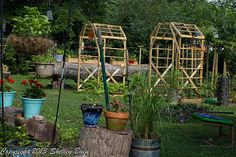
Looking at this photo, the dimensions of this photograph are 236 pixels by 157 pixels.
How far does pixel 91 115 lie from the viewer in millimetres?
4383

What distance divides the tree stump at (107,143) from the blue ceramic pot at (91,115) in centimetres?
14

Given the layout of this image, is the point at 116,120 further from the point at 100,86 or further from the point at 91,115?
the point at 100,86

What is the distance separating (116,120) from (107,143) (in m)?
0.25

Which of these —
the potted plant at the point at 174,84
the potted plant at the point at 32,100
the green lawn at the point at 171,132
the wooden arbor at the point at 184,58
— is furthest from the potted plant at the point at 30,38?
the potted plant at the point at 32,100

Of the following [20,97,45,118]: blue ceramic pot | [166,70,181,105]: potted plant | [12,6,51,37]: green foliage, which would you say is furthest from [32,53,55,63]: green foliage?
[20,97,45,118]: blue ceramic pot

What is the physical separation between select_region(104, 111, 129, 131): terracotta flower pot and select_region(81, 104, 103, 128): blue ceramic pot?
177mm

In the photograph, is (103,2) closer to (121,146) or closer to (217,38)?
(217,38)

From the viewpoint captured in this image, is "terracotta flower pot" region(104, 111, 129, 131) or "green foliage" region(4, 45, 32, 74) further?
"green foliage" region(4, 45, 32, 74)

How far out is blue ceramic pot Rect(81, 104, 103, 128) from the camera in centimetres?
434

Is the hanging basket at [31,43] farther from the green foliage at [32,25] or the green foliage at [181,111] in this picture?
the green foliage at [181,111]

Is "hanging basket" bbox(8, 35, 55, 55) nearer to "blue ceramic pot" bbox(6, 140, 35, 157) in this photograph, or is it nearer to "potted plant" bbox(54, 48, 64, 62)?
"potted plant" bbox(54, 48, 64, 62)

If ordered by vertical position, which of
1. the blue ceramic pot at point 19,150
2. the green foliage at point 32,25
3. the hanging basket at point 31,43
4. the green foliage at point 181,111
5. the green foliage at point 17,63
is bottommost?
the green foliage at point 181,111

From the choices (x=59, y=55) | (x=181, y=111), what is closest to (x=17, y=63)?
(x=59, y=55)

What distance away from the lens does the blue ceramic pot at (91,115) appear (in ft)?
14.2
